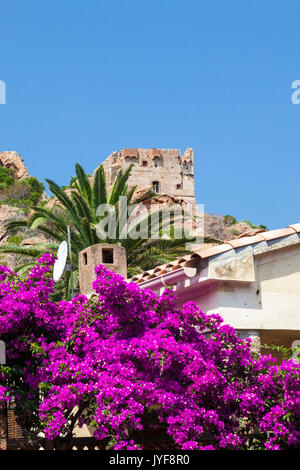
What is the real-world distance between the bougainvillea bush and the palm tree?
12.0m

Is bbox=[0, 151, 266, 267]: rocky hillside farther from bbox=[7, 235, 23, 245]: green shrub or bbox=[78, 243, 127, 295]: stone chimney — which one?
bbox=[78, 243, 127, 295]: stone chimney

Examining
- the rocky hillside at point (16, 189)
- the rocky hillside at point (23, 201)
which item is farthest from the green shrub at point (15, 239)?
the rocky hillside at point (16, 189)

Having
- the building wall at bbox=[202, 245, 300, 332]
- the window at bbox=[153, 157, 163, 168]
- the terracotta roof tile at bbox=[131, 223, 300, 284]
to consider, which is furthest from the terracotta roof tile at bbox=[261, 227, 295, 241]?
the window at bbox=[153, 157, 163, 168]

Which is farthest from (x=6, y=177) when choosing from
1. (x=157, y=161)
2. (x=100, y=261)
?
(x=100, y=261)

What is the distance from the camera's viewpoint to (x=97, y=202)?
70.4ft

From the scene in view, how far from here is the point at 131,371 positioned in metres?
7.48

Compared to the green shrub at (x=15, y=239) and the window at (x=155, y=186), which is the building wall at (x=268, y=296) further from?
the window at (x=155, y=186)

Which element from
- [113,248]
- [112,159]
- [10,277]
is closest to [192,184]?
[112,159]

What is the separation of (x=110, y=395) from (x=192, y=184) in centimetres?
6887

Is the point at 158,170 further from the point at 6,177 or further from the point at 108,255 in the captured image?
the point at 108,255

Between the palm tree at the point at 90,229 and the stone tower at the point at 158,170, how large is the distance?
161 feet

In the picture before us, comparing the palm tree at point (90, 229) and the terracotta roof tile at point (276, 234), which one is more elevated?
the palm tree at point (90, 229)

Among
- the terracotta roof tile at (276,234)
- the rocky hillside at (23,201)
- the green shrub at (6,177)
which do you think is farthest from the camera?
the green shrub at (6,177)

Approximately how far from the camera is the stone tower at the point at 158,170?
2835 inches
